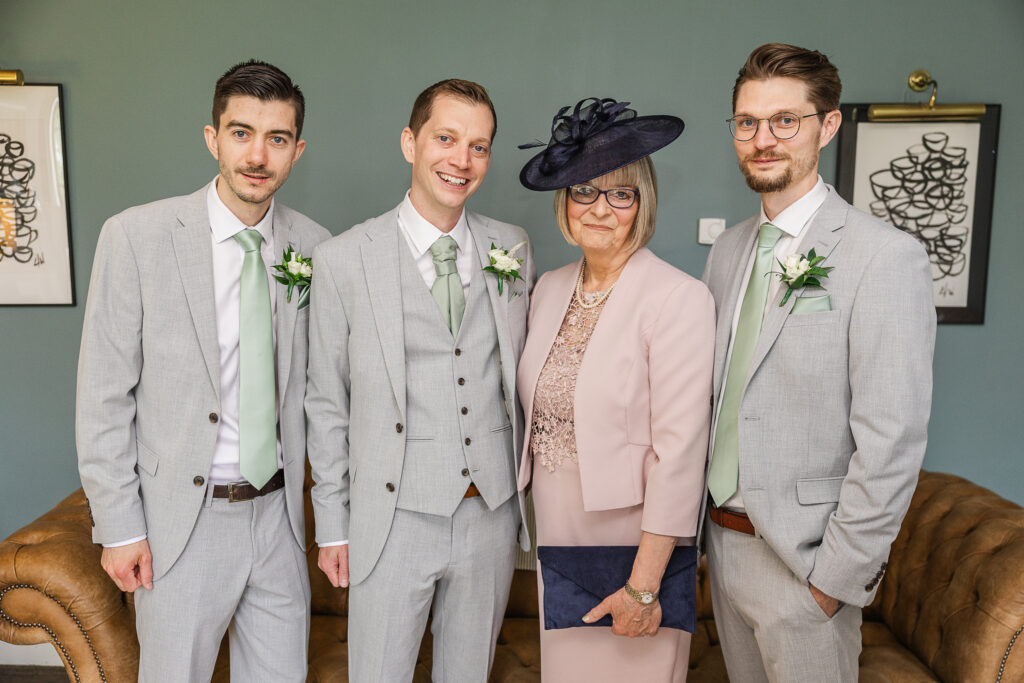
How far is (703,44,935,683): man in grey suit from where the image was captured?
154 cm

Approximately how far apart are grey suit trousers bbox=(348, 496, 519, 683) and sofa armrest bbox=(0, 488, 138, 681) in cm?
75

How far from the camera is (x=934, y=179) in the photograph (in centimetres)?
282

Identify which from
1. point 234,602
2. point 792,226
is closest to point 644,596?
point 792,226

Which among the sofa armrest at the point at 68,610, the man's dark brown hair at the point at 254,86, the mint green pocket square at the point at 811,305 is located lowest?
the sofa armrest at the point at 68,610

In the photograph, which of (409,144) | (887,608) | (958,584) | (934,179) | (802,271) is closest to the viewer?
(802,271)

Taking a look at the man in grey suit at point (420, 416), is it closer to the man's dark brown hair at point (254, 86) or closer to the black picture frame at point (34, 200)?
the man's dark brown hair at point (254, 86)

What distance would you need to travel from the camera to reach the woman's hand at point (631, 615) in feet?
5.78

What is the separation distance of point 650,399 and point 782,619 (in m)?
0.60

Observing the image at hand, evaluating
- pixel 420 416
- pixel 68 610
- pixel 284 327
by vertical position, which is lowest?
pixel 68 610

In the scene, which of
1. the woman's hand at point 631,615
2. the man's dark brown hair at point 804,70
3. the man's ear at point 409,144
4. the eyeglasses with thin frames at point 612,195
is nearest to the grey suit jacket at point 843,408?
the man's dark brown hair at point 804,70

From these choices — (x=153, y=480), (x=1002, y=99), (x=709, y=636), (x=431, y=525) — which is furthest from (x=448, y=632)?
(x=1002, y=99)

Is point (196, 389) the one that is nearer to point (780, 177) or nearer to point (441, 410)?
point (441, 410)

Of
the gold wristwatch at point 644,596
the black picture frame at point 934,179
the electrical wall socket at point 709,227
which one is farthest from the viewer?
the electrical wall socket at point 709,227

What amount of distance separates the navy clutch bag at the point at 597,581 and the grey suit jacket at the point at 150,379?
37.3 inches
